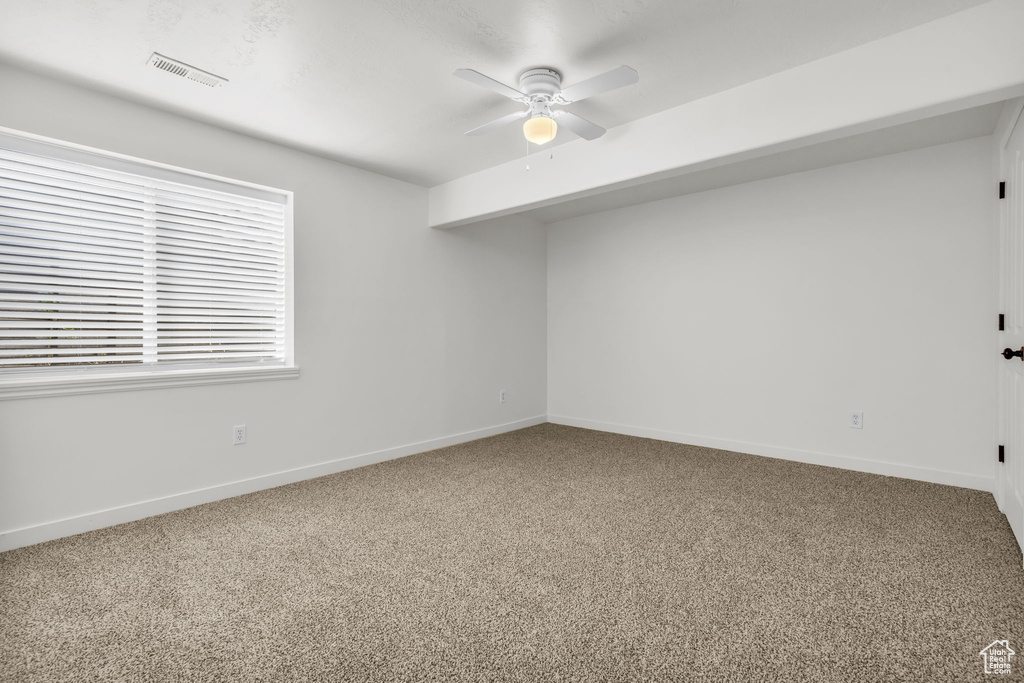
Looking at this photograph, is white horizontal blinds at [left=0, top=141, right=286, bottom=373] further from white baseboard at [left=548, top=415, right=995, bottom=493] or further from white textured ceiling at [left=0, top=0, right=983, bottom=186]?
white baseboard at [left=548, top=415, right=995, bottom=493]

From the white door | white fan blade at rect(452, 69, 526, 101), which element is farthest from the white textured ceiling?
the white door

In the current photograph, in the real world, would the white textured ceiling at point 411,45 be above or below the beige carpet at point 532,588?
above

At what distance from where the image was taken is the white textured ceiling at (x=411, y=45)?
201 centimetres


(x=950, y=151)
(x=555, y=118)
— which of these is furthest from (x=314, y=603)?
(x=950, y=151)

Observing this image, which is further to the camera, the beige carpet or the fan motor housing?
the fan motor housing

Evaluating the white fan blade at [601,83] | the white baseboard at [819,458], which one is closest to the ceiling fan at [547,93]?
the white fan blade at [601,83]

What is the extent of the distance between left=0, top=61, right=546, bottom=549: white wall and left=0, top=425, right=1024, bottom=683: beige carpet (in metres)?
0.29

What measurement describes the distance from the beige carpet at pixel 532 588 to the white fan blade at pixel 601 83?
2.15 meters

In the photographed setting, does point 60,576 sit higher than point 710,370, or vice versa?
point 710,370

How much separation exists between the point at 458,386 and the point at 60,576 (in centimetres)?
Result: 299

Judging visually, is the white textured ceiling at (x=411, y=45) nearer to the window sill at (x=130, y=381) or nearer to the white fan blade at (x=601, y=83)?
the white fan blade at (x=601, y=83)

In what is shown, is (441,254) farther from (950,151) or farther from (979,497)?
(979,497)

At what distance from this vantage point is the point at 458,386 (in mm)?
4699

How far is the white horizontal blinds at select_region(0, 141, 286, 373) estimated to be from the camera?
2.50 meters
